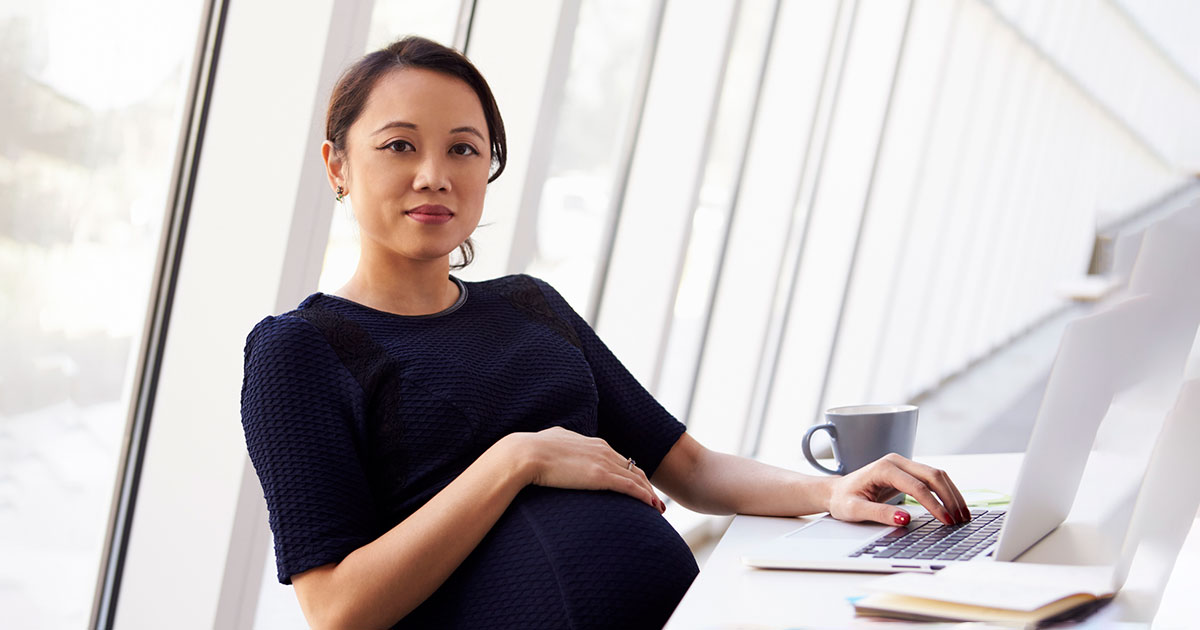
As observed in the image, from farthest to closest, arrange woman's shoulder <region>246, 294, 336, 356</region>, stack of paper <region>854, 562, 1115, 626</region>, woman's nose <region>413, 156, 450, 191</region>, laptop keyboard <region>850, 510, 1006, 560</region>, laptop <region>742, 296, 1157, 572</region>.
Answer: woman's nose <region>413, 156, 450, 191</region>, woman's shoulder <region>246, 294, 336, 356</region>, laptop keyboard <region>850, 510, 1006, 560</region>, laptop <region>742, 296, 1157, 572</region>, stack of paper <region>854, 562, 1115, 626</region>

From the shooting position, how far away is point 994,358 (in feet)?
30.2

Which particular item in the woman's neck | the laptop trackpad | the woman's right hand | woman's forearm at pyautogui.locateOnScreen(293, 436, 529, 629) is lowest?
woman's forearm at pyautogui.locateOnScreen(293, 436, 529, 629)

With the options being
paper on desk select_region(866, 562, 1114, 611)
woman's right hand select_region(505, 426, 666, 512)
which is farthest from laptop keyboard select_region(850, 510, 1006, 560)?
woman's right hand select_region(505, 426, 666, 512)

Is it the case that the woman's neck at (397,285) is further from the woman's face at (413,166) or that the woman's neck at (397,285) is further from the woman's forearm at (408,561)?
the woman's forearm at (408,561)

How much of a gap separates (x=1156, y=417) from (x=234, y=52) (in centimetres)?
134

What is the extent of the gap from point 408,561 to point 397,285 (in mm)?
391

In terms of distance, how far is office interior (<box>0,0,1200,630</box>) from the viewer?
1.46 metres

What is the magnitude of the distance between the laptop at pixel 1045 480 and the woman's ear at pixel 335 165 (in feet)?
2.22

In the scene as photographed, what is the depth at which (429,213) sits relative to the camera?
1223 millimetres

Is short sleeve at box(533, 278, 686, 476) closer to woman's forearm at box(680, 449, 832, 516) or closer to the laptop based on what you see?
woman's forearm at box(680, 449, 832, 516)

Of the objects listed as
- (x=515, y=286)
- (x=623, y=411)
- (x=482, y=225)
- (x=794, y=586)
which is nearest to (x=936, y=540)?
(x=794, y=586)

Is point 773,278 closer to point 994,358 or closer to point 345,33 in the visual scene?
point 345,33

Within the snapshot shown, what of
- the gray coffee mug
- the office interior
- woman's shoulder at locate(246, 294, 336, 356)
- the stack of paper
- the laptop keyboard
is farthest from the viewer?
the office interior

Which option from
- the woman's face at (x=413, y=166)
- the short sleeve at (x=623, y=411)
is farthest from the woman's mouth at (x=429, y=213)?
the short sleeve at (x=623, y=411)
